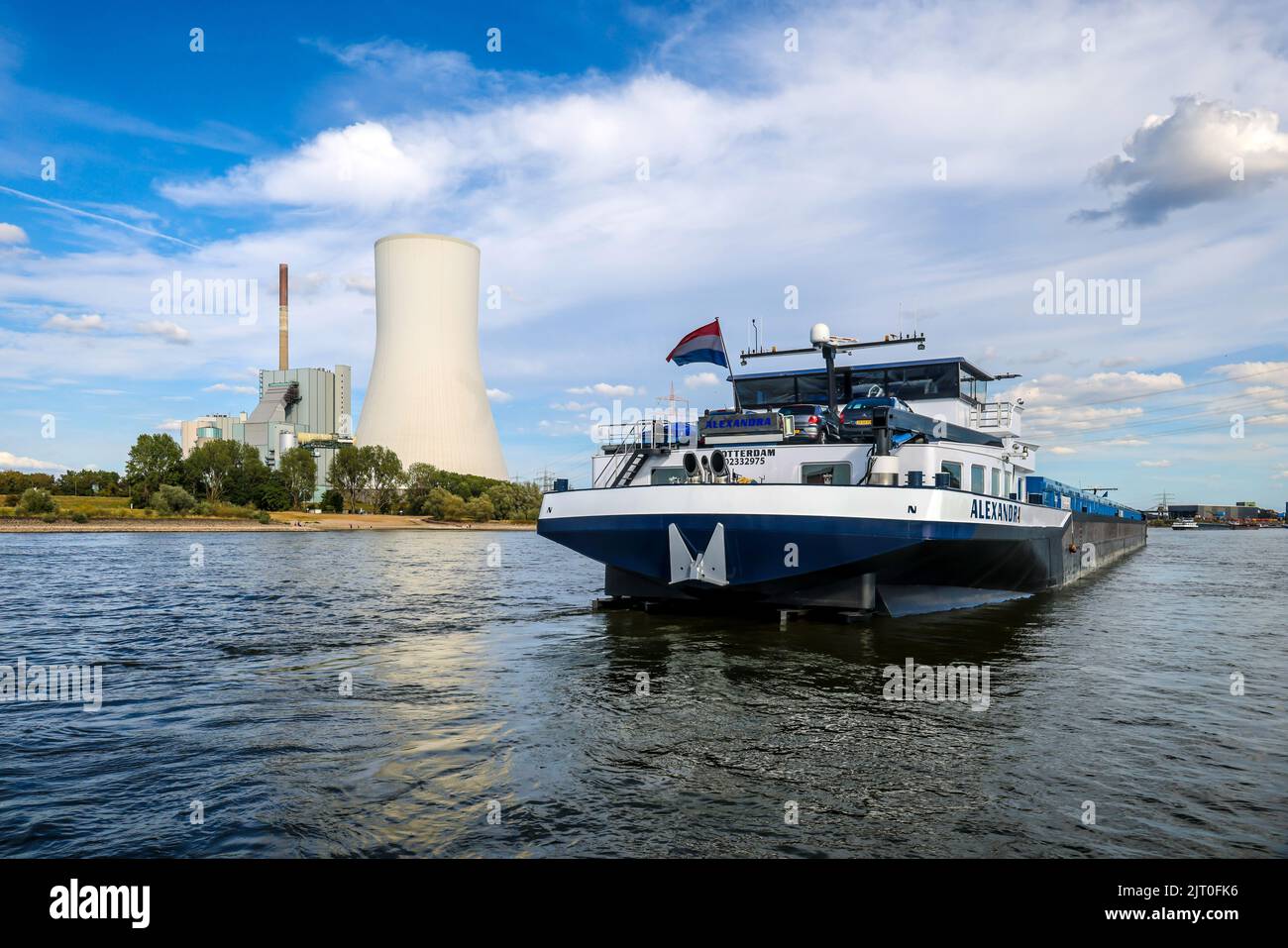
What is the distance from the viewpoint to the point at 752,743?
916cm

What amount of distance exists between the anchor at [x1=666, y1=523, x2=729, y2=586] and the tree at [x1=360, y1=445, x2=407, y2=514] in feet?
371

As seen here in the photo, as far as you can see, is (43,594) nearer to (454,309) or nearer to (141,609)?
(141,609)

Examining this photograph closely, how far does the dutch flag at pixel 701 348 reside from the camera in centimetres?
2005

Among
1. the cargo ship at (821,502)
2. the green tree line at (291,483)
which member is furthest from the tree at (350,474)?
the cargo ship at (821,502)

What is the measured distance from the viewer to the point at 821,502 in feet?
50.8

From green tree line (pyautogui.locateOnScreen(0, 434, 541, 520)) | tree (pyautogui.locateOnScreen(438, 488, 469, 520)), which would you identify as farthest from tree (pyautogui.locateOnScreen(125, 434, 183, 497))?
tree (pyautogui.locateOnScreen(438, 488, 469, 520))

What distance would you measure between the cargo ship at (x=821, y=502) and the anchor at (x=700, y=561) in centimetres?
3

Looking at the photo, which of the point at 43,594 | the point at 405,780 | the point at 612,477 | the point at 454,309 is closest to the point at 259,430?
the point at 454,309

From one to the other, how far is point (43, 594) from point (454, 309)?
97863 millimetres

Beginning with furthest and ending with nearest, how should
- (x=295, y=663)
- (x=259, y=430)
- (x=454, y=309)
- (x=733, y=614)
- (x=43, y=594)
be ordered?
(x=259, y=430), (x=454, y=309), (x=43, y=594), (x=733, y=614), (x=295, y=663)

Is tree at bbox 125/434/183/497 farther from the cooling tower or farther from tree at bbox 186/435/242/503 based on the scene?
the cooling tower

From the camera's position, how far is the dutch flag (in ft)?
65.8

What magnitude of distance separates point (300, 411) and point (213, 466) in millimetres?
42959

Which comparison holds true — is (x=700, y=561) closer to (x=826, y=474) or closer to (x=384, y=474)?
(x=826, y=474)
